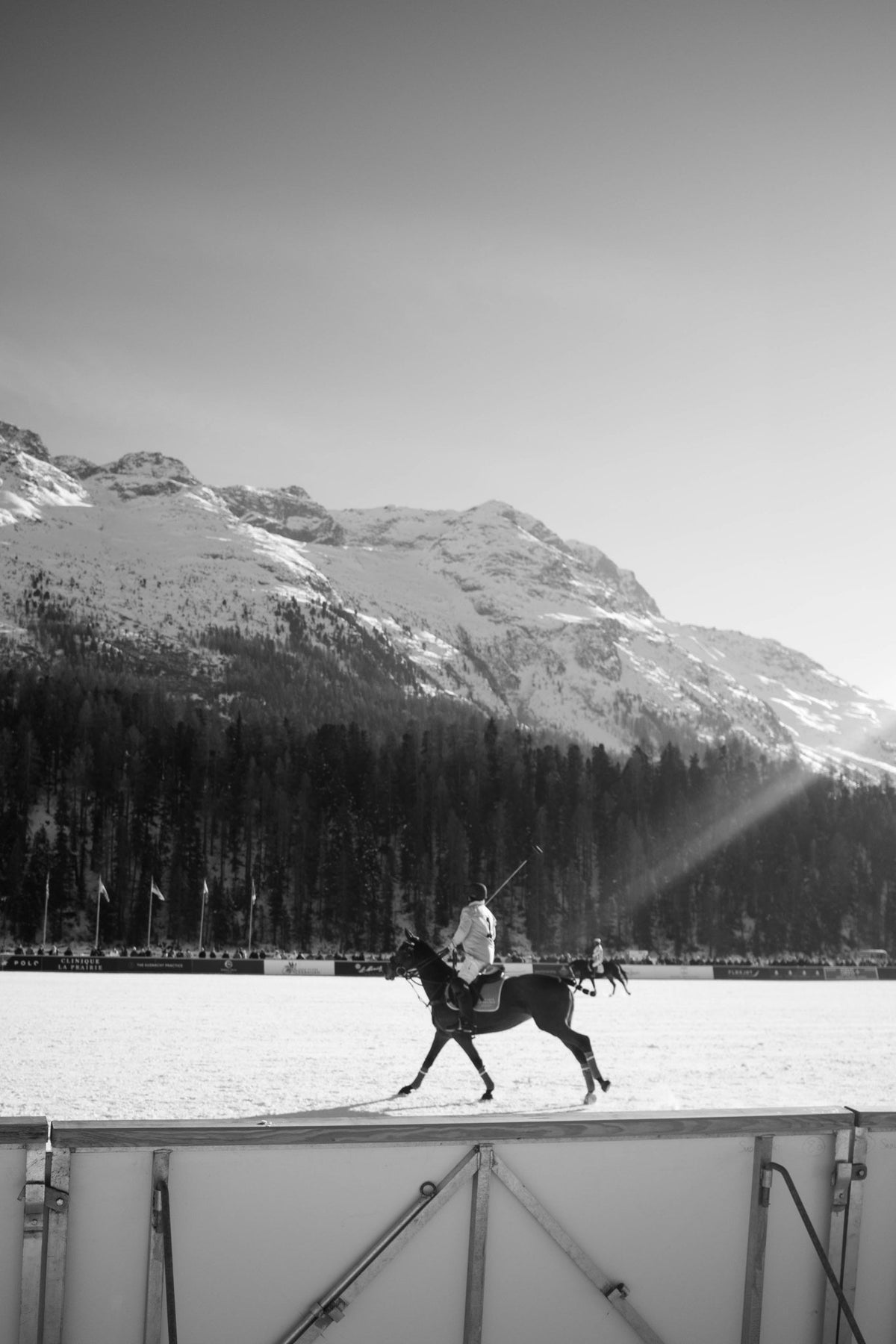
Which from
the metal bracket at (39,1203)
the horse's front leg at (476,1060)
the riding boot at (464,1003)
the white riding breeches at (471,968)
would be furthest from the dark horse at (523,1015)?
the metal bracket at (39,1203)

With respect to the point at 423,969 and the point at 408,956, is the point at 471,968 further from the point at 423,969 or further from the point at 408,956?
the point at 408,956

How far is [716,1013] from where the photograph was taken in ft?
→ 120

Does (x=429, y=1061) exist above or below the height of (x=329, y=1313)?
below

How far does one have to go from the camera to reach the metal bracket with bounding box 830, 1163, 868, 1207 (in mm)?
5617

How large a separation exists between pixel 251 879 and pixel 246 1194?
112842 millimetres

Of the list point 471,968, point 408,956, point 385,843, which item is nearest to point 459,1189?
point 471,968

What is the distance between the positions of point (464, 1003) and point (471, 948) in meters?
0.71

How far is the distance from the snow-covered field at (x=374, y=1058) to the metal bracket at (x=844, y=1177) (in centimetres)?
28

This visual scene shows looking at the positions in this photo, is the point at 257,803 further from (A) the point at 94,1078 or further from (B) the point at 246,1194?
(B) the point at 246,1194

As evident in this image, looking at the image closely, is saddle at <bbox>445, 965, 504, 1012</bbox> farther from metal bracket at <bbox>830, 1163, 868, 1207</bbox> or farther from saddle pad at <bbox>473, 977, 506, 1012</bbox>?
metal bracket at <bbox>830, 1163, 868, 1207</bbox>

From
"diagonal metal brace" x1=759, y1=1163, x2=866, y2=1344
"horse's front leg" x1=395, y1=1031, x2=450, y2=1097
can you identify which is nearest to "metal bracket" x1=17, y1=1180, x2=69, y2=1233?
"diagonal metal brace" x1=759, y1=1163, x2=866, y2=1344

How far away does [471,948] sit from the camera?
15.7 metres

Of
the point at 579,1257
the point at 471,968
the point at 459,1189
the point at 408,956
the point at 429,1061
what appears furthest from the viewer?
the point at 408,956

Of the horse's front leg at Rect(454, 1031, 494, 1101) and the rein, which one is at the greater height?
the rein
